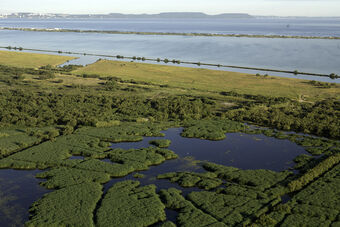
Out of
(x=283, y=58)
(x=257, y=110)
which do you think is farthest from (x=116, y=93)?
(x=283, y=58)

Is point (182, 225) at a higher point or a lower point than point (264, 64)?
lower

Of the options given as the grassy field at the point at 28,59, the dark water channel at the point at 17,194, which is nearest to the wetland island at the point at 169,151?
the dark water channel at the point at 17,194

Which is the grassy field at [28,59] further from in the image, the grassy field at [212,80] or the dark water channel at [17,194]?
the dark water channel at [17,194]

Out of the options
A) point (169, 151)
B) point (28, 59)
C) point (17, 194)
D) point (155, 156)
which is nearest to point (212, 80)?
point (169, 151)

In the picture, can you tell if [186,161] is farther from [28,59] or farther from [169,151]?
[28,59]

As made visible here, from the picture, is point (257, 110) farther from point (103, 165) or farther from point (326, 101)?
point (103, 165)

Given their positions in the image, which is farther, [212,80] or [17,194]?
[212,80]

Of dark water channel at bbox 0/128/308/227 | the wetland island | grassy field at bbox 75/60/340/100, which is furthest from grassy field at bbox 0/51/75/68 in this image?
dark water channel at bbox 0/128/308/227
